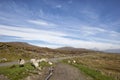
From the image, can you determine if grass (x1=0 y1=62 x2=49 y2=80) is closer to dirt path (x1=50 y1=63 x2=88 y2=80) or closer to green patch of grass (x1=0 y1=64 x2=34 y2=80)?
green patch of grass (x1=0 y1=64 x2=34 y2=80)

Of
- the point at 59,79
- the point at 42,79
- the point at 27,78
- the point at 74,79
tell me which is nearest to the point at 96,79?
the point at 74,79

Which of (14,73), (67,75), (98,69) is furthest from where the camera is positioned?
(98,69)

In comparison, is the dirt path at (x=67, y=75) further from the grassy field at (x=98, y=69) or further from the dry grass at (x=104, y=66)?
the dry grass at (x=104, y=66)

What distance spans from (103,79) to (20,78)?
1347 cm

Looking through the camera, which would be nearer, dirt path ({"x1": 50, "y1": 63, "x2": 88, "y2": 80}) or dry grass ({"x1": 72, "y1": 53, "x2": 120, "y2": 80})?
dirt path ({"x1": 50, "y1": 63, "x2": 88, "y2": 80})

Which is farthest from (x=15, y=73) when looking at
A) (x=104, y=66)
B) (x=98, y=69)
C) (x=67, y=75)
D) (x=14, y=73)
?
(x=104, y=66)

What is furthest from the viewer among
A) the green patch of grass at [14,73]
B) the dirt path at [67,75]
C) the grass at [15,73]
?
the dirt path at [67,75]

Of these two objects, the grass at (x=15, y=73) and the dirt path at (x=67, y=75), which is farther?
the dirt path at (x=67, y=75)

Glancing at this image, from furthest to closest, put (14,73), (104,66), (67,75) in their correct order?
1. (104,66)
2. (67,75)
3. (14,73)

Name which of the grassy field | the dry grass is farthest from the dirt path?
the dry grass

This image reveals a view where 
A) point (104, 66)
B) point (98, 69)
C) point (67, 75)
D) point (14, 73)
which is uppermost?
point (14, 73)

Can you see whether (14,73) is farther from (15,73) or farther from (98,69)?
(98,69)

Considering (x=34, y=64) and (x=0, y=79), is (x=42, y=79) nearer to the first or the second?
(x=0, y=79)

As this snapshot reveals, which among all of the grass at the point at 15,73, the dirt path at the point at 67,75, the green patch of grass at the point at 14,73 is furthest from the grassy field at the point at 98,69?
the green patch of grass at the point at 14,73
